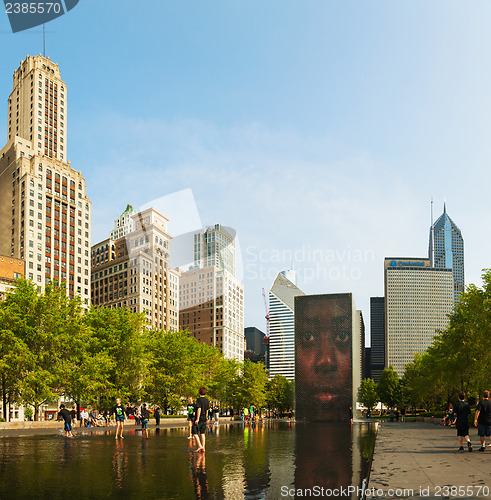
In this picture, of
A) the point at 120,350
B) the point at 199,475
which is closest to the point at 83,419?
the point at 120,350

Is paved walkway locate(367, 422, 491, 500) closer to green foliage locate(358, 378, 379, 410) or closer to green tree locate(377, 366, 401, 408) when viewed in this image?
green tree locate(377, 366, 401, 408)

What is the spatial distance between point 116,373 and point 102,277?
120 m

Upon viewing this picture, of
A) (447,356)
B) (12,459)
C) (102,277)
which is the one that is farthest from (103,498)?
(102,277)

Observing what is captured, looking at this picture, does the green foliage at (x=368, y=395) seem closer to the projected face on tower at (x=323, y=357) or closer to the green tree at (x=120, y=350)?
the projected face on tower at (x=323, y=357)

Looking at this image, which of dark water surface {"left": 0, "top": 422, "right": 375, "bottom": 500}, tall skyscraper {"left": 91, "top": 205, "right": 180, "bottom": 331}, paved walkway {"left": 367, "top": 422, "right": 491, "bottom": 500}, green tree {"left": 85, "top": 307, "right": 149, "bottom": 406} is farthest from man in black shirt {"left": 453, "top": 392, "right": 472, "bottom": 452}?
tall skyscraper {"left": 91, "top": 205, "right": 180, "bottom": 331}

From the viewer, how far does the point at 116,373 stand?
215ft

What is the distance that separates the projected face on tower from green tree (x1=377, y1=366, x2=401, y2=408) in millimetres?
39688

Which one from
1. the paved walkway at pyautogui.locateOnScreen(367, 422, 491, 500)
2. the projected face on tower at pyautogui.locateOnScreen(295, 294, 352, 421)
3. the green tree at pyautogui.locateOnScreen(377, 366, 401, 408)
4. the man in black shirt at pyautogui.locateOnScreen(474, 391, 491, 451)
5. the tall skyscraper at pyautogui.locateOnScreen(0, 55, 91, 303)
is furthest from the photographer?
the green tree at pyautogui.locateOnScreen(377, 366, 401, 408)

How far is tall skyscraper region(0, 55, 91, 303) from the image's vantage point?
134250mm

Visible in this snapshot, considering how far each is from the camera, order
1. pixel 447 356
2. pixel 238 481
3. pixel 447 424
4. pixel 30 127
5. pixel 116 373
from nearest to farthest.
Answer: pixel 238 481 → pixel 447 424 → pixel 116 373 → pixel 447 356 → pixel 30 127

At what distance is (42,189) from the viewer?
13750cm

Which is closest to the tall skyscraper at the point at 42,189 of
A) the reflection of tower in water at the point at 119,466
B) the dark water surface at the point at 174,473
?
the reflection of tower in water at the point at 119,466

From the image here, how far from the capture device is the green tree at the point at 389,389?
162 m

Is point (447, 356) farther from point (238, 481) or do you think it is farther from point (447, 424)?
point (238, 481)
